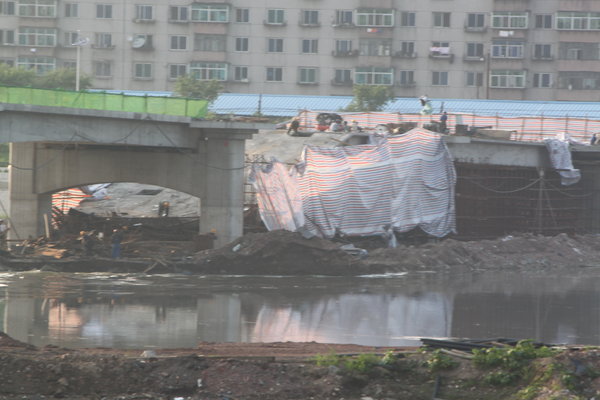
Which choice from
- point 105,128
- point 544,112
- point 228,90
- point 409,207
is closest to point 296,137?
point 409,207

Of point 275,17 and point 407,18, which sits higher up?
point 407,18

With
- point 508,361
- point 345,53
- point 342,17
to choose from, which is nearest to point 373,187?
→ point 508,361

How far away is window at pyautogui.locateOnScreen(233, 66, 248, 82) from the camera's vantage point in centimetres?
8925

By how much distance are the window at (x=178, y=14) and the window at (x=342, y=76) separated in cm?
1387

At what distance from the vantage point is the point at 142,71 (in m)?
88.6

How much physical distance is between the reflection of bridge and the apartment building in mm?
44074

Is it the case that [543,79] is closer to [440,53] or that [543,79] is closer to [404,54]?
[440,53]

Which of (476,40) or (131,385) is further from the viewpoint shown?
(476,40)

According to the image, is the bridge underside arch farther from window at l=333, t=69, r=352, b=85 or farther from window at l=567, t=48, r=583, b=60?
window at l=567, t=48, r=583, b=60

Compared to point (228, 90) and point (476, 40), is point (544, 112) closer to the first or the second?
point (476, 40)

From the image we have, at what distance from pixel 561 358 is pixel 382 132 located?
34809 millimetres

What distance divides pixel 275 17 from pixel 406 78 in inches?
A: 497

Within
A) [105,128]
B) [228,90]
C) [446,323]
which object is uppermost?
[228,90]

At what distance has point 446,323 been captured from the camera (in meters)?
29.7
